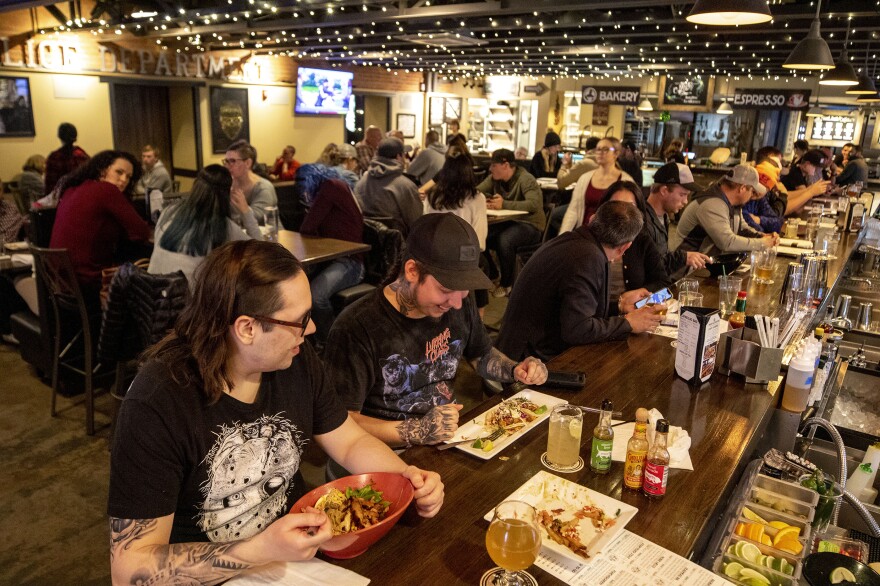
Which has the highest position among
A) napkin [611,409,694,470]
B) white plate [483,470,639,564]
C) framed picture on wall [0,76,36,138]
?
framed picture on wall [0,76,36,138]

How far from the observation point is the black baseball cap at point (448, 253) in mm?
1987

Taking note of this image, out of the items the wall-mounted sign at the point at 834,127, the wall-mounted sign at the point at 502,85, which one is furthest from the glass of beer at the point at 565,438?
the wall-mounted sign at the point at 834,127

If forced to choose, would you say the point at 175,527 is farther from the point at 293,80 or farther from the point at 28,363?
the point at 293,80

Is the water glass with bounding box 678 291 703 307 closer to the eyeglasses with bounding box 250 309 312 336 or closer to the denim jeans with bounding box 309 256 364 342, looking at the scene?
the eyeglasses with bounding box 250 309 312 336

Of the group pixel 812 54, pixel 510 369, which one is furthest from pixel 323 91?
pixel 510 369

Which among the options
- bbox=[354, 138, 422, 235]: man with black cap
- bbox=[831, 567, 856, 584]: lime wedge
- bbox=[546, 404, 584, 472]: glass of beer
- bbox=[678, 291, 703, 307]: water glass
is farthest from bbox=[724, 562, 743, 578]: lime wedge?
bbox=[354, 138, 422, 235]: man with black cap

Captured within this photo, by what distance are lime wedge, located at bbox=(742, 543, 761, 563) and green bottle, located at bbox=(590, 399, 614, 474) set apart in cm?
37

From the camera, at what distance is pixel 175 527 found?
155 centimetres

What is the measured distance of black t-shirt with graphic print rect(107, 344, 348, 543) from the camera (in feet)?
4.52

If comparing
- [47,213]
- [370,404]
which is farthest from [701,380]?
[47,213]

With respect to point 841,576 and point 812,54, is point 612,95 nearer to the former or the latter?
point 812,54

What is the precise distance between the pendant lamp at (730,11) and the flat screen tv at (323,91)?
413 inches

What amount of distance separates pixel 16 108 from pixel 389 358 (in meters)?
8.76

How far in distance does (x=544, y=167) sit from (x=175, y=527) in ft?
30.8
